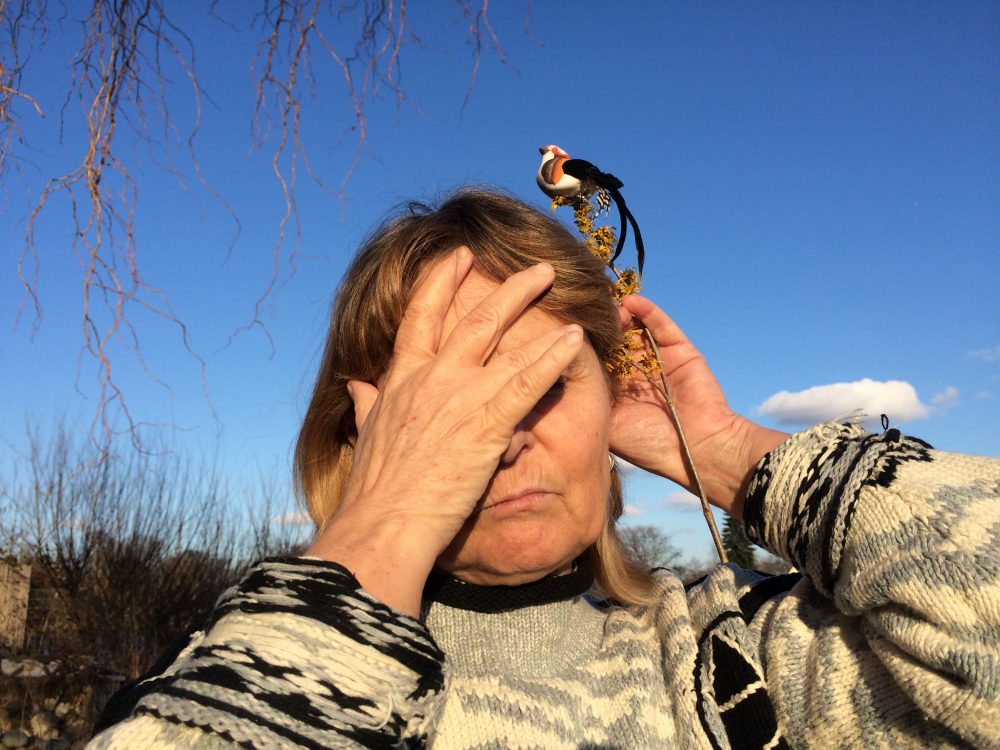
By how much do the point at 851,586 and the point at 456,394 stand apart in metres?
0.82

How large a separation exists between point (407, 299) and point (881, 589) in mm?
1049

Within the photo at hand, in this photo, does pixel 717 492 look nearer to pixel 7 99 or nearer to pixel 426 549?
pixel 426 549

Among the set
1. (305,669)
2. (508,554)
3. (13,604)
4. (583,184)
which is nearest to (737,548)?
(583,184)

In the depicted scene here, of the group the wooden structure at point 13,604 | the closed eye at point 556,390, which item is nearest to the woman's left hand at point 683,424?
the closed eye at point 556,390

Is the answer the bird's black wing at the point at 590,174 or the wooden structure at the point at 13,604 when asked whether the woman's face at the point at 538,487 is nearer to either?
the bird's black wing at the point at 590,174

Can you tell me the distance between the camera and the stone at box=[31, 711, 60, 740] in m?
8.08

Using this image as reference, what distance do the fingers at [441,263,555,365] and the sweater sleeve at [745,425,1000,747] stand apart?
2.15 feet

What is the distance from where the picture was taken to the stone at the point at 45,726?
8.08m

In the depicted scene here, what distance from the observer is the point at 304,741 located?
812mm

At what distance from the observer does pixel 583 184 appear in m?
1.88

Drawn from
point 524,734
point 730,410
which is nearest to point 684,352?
point 730,410

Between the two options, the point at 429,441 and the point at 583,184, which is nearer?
the point at 429,441

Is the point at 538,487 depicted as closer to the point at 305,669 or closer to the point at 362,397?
the point at 362,397

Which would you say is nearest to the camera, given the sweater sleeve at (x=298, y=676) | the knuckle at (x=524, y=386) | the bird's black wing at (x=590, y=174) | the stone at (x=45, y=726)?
the sweater sleeve at (x=298, y=676)
